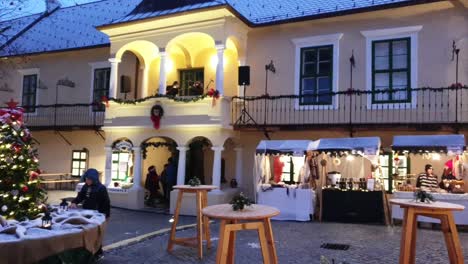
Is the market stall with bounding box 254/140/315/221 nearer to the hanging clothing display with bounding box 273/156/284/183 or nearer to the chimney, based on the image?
the hanging clothing display with bounding box 273/156/284/183

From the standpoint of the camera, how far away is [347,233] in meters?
10.5

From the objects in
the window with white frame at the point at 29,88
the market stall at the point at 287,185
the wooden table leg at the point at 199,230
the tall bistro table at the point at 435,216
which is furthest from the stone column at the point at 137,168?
the tall bistro table at the point at 435,216

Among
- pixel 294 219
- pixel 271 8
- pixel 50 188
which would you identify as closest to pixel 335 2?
pixel 271 8

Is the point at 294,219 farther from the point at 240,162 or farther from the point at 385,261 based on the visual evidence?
the point at 385,261

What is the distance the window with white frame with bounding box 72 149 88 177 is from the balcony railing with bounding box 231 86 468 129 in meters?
8.45

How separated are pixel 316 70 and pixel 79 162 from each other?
11970 millimetres

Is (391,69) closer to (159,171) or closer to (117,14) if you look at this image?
(159,171)

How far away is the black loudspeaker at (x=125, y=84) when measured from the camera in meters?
17.4

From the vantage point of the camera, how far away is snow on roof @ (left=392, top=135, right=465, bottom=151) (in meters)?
10.9

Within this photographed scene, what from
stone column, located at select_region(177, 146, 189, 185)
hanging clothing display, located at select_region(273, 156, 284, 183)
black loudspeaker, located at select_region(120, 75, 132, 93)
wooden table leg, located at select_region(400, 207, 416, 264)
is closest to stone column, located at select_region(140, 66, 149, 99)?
black loudspeaker, located at select_region(120, 75, 132, 93)

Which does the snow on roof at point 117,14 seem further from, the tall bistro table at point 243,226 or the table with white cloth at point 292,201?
the tall bistro table at point 243,226

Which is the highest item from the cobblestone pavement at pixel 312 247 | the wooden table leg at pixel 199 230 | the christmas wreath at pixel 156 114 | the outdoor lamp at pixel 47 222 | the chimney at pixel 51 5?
the chimney at pixel 51 5

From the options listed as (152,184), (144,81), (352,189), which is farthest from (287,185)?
(144,81)

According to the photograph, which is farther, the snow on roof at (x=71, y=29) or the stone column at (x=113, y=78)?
the snow on roof at (x=71, y=29)
